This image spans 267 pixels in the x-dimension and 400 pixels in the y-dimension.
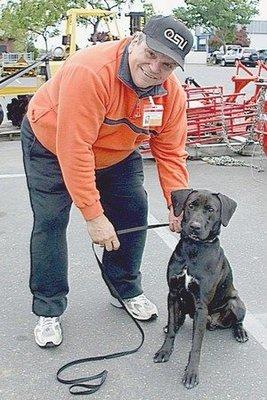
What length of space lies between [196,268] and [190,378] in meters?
0.52

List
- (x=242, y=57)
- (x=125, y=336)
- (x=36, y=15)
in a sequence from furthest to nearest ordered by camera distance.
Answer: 1. (x=242, y=57)
2. (x=36, y=15)
3. (x=125, y=336)

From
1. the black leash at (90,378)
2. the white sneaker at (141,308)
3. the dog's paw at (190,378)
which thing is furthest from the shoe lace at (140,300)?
the dog's paw at (190,378)

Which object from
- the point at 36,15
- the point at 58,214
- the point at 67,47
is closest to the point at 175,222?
the point at 58,214

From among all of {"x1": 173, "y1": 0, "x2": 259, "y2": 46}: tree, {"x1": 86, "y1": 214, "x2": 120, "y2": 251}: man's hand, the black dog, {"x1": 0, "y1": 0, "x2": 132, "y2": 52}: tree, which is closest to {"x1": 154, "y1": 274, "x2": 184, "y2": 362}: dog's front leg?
the black dog

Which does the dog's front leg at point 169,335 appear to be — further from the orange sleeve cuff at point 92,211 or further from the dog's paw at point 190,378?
the orange sleeve cuff at point 92,211

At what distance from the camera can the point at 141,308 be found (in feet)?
11.1

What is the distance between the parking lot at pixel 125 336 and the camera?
275 cm

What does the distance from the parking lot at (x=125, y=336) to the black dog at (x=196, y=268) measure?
0.13m

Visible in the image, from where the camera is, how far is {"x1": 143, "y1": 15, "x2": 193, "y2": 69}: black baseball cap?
2336 millimetres

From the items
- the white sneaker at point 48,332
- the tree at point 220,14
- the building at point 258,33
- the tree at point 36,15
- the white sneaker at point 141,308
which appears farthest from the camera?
the building at point 258,33

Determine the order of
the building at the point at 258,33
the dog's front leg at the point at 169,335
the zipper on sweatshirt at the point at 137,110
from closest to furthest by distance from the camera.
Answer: the zipper on sweatshirt at the point at 137,110, the dog's front leg at the point at 169,335, the building at the point at 258,33

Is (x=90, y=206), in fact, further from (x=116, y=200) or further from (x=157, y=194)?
(x=157, y=194)

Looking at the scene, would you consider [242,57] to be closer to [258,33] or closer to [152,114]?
[258,33]

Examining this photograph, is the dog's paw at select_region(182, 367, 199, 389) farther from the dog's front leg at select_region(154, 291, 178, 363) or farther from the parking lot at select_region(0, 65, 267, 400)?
the dog's front leg at select_region(154, 291, 178, 363)
